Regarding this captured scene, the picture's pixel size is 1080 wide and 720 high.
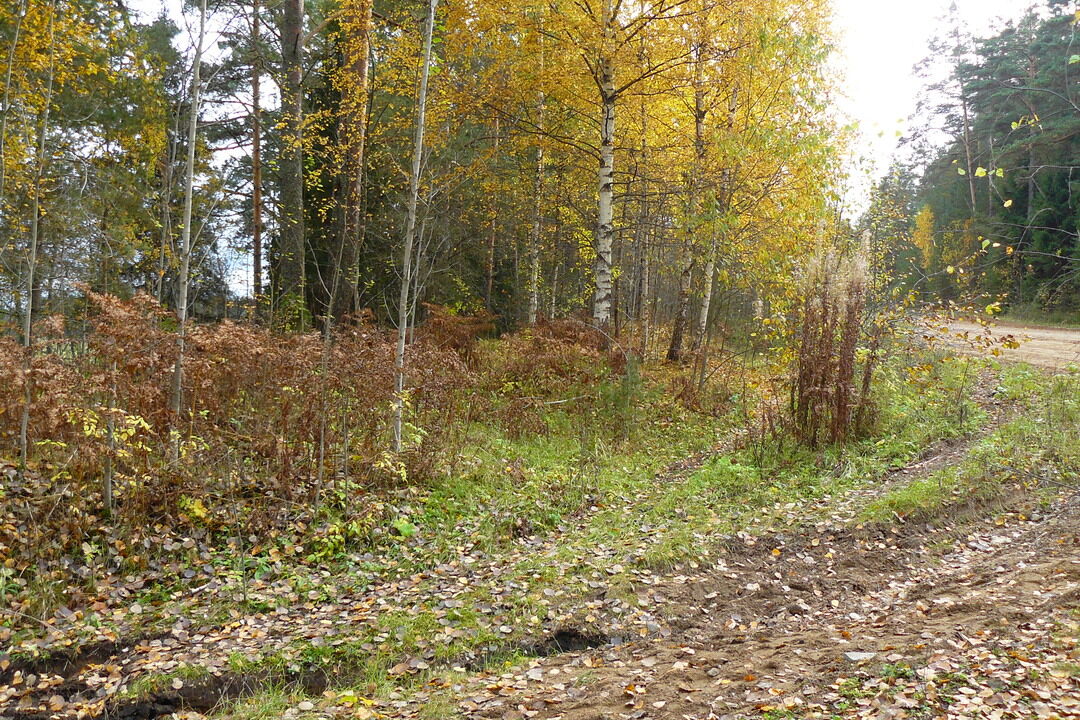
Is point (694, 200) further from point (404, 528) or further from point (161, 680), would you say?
point (161, 680)

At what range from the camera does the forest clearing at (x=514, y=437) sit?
4.46 m

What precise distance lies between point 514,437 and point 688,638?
5041 millimetres

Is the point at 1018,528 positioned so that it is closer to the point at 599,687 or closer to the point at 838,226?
the point at 599,687

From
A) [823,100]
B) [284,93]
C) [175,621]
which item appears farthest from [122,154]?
[823,100]

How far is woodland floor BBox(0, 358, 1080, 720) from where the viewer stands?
3777mm

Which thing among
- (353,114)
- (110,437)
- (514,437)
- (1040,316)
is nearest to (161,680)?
(110,437)

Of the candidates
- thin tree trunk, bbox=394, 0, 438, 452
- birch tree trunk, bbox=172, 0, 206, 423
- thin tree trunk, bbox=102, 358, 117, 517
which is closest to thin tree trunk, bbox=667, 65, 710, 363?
thin tree trunk, bbox=394, 0, 438, 452

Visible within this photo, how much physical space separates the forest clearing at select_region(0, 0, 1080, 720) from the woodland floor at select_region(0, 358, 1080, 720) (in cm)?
3

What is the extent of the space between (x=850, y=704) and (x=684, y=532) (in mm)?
2985

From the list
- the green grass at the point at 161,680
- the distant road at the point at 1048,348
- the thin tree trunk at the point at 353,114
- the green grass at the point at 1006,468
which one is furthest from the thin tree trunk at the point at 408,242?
the distant road at the point at 1048,348

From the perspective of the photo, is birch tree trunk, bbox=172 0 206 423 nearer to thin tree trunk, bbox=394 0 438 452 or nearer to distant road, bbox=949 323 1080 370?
thin tree trunk, bbox=394 0 438 452

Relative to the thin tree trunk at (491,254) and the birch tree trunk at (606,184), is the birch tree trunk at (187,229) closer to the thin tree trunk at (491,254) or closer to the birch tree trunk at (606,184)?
the birch tree trunk at (606,184)

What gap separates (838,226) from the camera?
38.1ft

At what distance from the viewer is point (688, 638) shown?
Result: 16.1 feet
